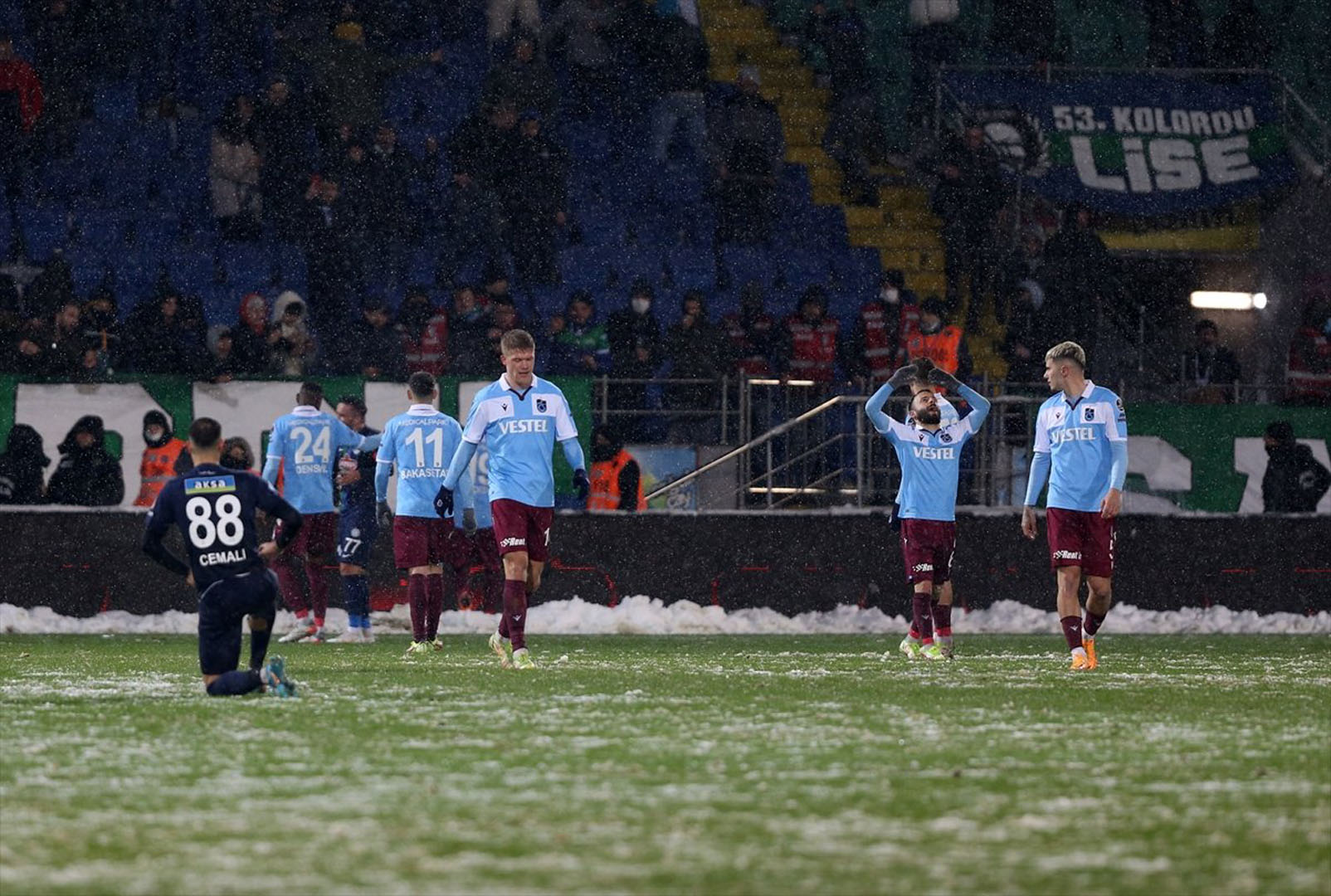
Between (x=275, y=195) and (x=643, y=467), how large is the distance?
22.5 feet

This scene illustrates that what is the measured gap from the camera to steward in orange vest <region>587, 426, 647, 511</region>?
65.2ft

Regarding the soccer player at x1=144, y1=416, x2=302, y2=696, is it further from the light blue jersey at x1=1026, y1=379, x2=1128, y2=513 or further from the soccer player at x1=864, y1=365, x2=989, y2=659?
the soccer player at x1=864, y1=365, x2=989, y2=659

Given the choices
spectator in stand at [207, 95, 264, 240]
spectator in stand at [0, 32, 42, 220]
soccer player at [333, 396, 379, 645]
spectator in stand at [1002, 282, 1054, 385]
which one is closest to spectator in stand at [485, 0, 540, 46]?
spectator in stand at [207, 95, 264, 240]

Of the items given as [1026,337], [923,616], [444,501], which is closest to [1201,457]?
[1026,337]

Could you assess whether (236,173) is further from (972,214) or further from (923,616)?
(923,616)

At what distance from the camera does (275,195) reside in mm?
24484

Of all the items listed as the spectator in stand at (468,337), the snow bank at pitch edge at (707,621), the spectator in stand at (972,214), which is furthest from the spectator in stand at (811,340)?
the snow bank at pitch edge at (707,621)

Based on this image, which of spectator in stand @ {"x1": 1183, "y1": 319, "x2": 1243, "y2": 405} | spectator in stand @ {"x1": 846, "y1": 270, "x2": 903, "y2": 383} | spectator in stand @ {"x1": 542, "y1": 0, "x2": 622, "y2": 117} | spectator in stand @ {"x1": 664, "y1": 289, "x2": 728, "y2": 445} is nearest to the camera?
spectator in stand @ {"x1": 664, "y1": 289, "x2": 728, "y2": 445}

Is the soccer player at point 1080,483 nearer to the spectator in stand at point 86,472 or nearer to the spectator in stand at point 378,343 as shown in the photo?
the spectator in stand at point 378,343

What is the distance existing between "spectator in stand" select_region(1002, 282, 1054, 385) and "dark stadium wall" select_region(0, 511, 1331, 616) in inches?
158

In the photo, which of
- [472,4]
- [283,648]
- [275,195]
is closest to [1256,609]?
[283,648]

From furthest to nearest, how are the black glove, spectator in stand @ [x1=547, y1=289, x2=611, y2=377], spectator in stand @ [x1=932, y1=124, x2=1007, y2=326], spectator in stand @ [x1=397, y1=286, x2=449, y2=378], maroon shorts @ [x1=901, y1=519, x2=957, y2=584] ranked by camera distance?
spectator in stand @ [x1=932, y1=124, x2=1007, y2=326] → spectator in stand @ [x1=547, y1=289, x2=611, y2=377] → spectator in stand @ [x1=397, y1=286, x2=449, y2=378] → maroon shorts @ [x1=901, y1=519, x2=957, y2=584] → the black glove

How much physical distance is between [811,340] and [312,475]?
7.50 m

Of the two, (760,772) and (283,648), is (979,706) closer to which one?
(760,772)
